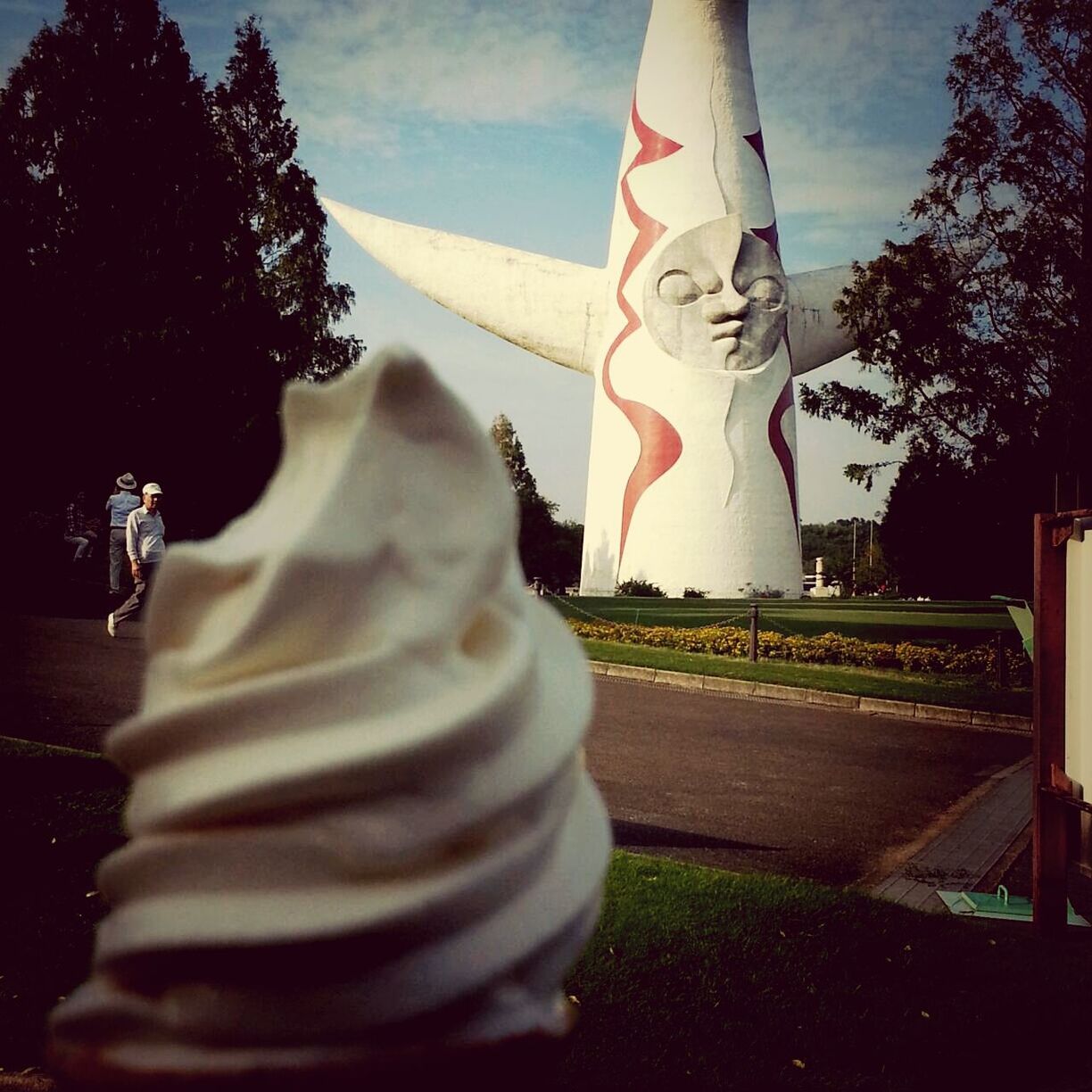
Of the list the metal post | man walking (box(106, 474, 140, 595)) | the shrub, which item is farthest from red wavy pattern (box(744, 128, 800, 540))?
the metal post

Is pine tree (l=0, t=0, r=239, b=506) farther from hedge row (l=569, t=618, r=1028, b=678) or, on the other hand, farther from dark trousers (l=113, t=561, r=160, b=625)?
hedge row (l=569, t=618, r=1028, b=678)

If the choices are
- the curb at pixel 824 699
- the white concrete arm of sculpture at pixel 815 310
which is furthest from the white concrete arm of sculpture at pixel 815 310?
the curb at pixel 824 699

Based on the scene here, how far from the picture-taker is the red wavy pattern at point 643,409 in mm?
20141

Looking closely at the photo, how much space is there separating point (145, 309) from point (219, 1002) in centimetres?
1811

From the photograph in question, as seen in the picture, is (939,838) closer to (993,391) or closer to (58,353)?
(993,391)

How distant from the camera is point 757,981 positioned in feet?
11.1

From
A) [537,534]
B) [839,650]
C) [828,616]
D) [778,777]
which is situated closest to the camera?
[778,777]

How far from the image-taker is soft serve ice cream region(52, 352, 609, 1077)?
1074 mm

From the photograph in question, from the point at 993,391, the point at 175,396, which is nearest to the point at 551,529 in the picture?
the point at 175,396

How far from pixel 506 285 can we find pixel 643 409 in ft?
16.8

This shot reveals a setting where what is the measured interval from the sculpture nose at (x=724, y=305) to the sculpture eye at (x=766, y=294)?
0.21 meters

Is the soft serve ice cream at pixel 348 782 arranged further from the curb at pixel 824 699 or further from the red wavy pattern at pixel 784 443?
the red wavy pattern at pixel 784 443

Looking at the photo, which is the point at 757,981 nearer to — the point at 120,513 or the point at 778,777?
the point at 778,777

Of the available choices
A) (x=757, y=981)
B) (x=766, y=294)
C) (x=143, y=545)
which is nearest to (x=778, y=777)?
(x=757, y=981)
